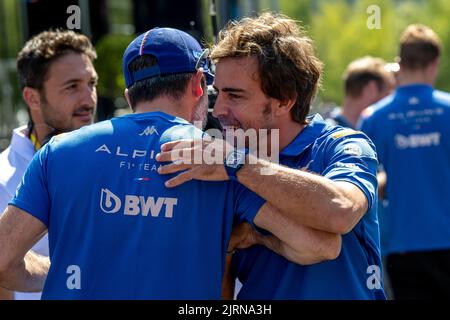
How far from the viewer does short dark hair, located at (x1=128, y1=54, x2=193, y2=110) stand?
8.47 ft

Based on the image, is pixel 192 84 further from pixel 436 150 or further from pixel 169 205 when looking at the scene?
pixel 436 150

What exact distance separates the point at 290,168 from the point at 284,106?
0.36 meters

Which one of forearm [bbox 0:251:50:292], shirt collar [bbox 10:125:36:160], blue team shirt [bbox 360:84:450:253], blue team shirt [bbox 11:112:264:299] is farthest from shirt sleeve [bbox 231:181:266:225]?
blue team shirt [bbox 360:84:450:253]

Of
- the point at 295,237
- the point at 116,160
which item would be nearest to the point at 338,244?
the point at 295,237

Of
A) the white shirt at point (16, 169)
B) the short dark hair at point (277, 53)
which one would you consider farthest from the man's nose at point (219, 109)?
the white shirt at point (16, 169)

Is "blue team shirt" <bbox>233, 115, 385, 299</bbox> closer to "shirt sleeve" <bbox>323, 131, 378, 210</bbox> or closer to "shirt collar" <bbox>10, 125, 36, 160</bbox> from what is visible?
"shirt sleeve" <bbox>323, 131, 378, 210</bbox>

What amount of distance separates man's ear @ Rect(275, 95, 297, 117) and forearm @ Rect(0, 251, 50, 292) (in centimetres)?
96

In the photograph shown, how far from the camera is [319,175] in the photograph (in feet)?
8.56

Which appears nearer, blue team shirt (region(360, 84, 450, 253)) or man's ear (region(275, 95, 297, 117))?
man's ear (region(275, 95, 297, 117))

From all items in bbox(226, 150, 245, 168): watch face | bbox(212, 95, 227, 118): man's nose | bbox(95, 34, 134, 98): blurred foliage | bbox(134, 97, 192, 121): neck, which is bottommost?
bbox(95, 34, 134, 98): blurred foliage

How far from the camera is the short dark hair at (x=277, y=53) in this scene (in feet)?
9.05

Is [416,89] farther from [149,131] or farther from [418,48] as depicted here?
[149,131]
